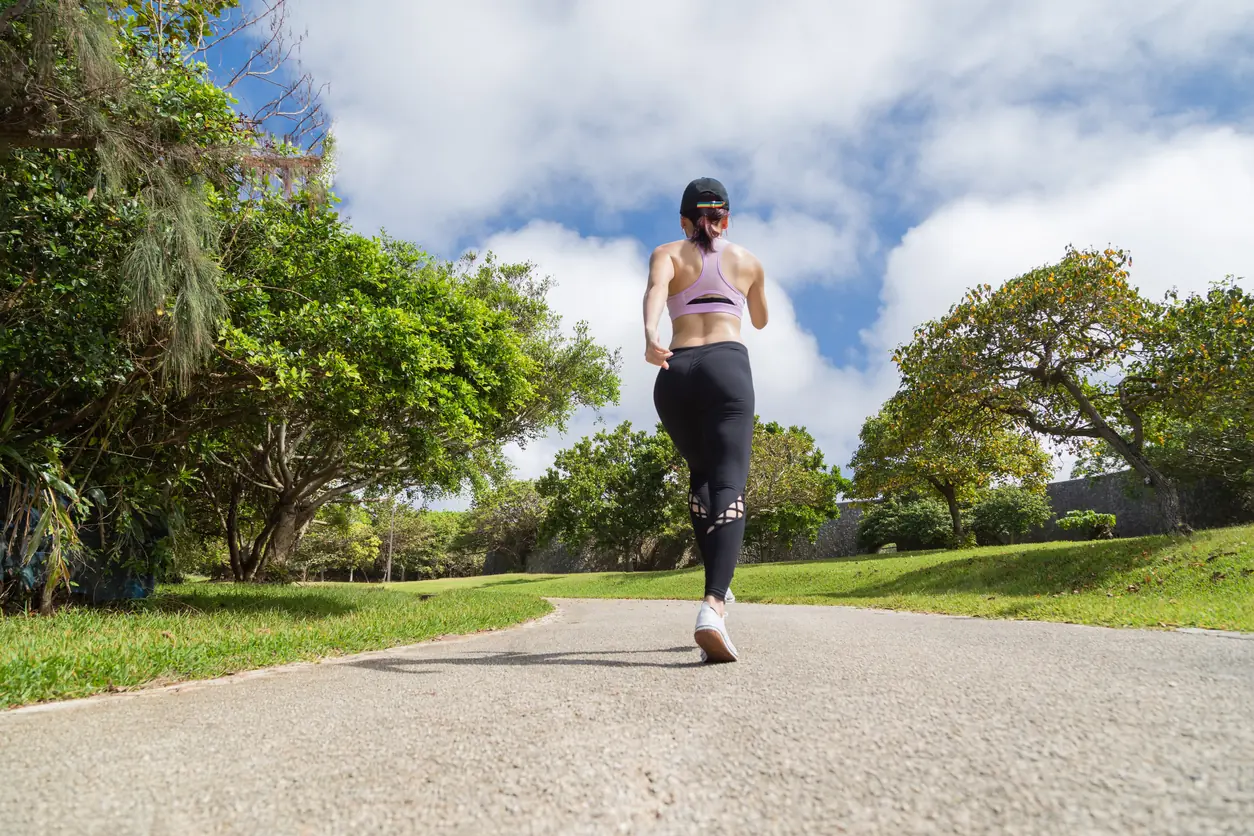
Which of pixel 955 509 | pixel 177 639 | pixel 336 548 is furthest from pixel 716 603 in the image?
pixel 336 548

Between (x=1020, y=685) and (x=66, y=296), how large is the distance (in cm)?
767

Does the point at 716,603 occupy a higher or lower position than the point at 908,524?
lower

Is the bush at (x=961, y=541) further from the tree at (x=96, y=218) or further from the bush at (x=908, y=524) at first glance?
the tree at (x=96, y=218)

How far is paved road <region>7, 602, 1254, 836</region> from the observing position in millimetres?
1279

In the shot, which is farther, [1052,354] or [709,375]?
[1052,354]

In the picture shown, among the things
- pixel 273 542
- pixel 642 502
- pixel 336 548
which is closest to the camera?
pixel 273 542

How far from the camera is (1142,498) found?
22.1 meters

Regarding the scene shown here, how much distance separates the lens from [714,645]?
2965mm

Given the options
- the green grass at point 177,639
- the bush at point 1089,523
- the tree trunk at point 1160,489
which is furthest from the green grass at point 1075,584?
the bush at point 1089,523

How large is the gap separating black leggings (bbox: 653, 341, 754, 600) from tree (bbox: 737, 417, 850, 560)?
20510 millimetres

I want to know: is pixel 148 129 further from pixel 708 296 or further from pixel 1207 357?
pixel 1207 357

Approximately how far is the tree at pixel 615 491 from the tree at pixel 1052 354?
59.2 feet

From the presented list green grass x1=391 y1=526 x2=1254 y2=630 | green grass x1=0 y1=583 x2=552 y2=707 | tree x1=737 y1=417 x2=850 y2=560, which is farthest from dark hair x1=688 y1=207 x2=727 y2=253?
tree x1=737 y1=417 x2=850 y2=560

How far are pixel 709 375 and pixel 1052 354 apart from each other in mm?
11715
